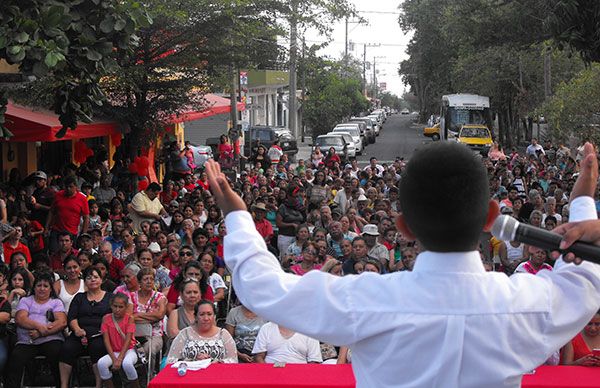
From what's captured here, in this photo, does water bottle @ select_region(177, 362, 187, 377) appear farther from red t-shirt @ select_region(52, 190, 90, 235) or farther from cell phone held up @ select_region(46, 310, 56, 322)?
red t-shirt @ select_region(52, 190, 90, 235)

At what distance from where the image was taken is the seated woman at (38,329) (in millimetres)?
8961

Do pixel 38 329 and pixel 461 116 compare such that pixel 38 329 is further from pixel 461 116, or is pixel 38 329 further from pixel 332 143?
pixel 461 116

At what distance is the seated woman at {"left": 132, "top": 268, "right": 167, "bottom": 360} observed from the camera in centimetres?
927

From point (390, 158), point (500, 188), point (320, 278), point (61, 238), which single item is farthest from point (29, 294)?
point (390, 158)

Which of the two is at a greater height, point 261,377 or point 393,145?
point 261,377

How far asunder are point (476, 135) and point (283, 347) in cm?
3447

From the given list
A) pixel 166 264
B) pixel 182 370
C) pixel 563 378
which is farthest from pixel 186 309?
pixel 563 378

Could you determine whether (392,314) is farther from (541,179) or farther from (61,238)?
(541,179)

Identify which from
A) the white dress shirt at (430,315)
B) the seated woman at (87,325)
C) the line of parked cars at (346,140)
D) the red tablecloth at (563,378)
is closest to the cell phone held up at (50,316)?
the seated woman at (87,325)

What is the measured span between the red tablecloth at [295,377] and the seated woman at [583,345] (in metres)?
0.83

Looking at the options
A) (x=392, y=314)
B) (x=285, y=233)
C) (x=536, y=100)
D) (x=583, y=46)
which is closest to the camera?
(x=392, y=314)

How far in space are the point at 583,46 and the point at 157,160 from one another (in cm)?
1374

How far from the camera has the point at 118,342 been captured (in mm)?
8836

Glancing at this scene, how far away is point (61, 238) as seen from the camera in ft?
39.2
